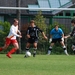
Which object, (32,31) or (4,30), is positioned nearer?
(32,31)

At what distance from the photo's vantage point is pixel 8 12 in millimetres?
37406

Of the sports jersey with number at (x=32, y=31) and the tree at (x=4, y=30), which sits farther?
the tree at (x=4, y=30)

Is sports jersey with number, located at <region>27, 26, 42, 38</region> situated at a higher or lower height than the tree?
higher

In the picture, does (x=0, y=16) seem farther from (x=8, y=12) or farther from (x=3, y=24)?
(x=3, y=24)

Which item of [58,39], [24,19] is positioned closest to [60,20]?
[24,19]

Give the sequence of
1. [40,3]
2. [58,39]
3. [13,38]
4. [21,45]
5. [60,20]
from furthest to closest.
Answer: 1. [40,3]
2. [60,20]
3. [21,45]
4. [58,39]
5. [13,38]

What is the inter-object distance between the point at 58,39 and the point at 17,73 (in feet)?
37.9

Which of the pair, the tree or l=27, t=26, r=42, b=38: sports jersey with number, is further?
the tree

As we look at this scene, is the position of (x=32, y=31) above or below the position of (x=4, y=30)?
above

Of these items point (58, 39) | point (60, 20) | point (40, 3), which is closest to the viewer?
point (58, 39)

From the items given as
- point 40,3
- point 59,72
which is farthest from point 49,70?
point 40,3

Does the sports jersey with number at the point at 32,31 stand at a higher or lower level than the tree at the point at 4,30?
higher

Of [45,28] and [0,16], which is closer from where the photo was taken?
[45,28]

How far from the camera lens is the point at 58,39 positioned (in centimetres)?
2298
